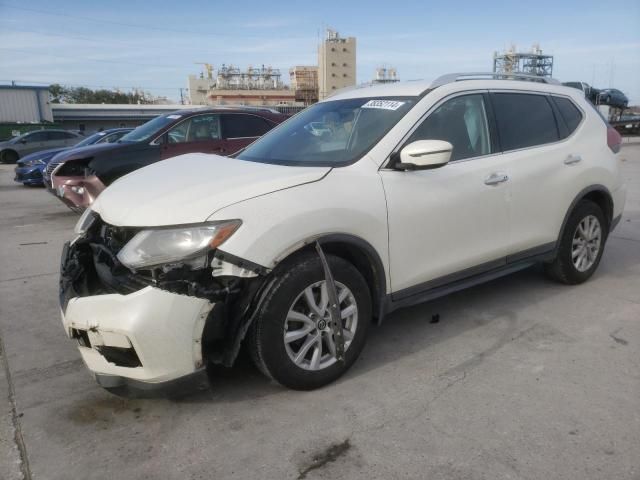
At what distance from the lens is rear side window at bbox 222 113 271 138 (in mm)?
8133

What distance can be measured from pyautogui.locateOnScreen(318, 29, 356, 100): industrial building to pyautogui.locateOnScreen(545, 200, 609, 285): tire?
9866 centimetres

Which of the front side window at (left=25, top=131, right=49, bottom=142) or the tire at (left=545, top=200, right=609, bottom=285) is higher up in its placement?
the front side window at (left=25, top=131, right=49, bottom=142)

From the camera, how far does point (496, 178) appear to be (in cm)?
370

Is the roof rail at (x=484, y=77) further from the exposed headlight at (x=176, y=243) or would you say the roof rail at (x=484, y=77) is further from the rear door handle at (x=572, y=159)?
the exposed headlight at (x=176, y=243)

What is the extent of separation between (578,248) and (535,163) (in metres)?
1.07

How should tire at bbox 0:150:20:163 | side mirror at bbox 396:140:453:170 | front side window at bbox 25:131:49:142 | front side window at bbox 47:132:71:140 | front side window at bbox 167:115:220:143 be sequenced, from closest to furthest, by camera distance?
side mirror at bbox 396:140:453:170, front side window at bbox 167:115:220:143, front side window at bbox 47:132:71:140, front side window at bbox 25:131:49:142, tire at bbox 0:150:20:163

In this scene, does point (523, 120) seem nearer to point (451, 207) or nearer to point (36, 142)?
point (451, 207)

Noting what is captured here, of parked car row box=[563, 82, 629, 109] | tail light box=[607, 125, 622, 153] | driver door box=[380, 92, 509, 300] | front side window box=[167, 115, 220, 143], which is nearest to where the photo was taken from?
driver door box=[380, 92, 509, 300]

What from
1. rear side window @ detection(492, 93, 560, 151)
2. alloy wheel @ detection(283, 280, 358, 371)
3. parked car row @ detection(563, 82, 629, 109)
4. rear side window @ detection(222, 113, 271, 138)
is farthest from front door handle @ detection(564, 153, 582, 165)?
parked car row @ detection(563, 82, 629, 109)

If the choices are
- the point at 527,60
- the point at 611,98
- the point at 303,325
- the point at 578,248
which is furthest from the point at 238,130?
the point at 527,60

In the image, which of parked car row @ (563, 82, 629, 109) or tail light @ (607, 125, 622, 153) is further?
parked car row @ (563, 82, 629, 109)

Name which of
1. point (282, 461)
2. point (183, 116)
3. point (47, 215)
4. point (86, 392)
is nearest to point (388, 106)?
point (282, 461)

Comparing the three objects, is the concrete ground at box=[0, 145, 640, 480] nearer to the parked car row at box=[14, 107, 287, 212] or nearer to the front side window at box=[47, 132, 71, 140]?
the parked car row at box=[14, 107, 287, 212]

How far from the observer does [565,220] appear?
171 inches
